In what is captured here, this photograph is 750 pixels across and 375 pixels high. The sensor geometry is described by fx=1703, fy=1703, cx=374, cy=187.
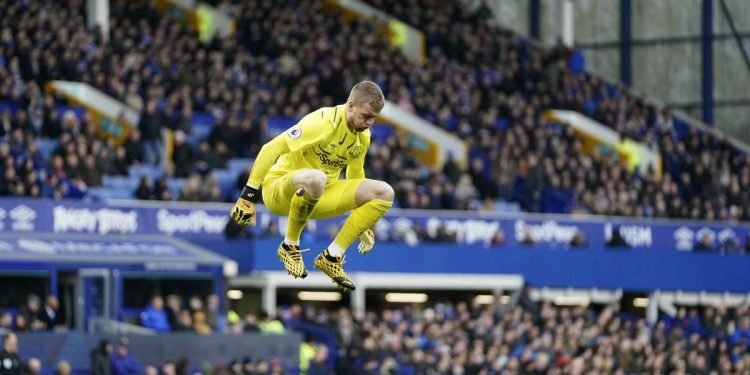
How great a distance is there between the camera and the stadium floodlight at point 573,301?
36938 millimetres

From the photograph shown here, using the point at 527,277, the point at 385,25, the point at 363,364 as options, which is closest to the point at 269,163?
the point at 363,364

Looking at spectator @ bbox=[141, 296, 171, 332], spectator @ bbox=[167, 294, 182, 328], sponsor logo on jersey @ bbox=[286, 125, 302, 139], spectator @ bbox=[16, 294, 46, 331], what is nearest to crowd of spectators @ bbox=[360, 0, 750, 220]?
spectator @ bbox=[167, 294, 182, 328]

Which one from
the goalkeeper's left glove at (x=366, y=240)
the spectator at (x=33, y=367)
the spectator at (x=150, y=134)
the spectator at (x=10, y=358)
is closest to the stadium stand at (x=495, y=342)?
the spectator at (x=33, y=367)

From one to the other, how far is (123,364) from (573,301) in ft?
49.3

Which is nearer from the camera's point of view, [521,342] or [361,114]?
[361,114]

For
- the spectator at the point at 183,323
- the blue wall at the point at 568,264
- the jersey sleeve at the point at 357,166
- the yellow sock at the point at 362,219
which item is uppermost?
the jersey sleeve at the point at 357,166

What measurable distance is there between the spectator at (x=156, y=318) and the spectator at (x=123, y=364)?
6.28 ft

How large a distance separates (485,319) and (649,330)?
481cm

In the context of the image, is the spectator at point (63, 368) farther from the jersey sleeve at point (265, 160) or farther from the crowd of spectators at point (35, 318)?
the jersey sleeve at point (265, 160)

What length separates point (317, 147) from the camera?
13906 mm

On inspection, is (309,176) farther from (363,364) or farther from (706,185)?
A: (706,185)

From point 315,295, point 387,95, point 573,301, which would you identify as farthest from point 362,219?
point 387,95

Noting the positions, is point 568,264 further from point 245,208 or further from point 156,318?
point 245,208

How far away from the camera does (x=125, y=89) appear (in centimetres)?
3369
